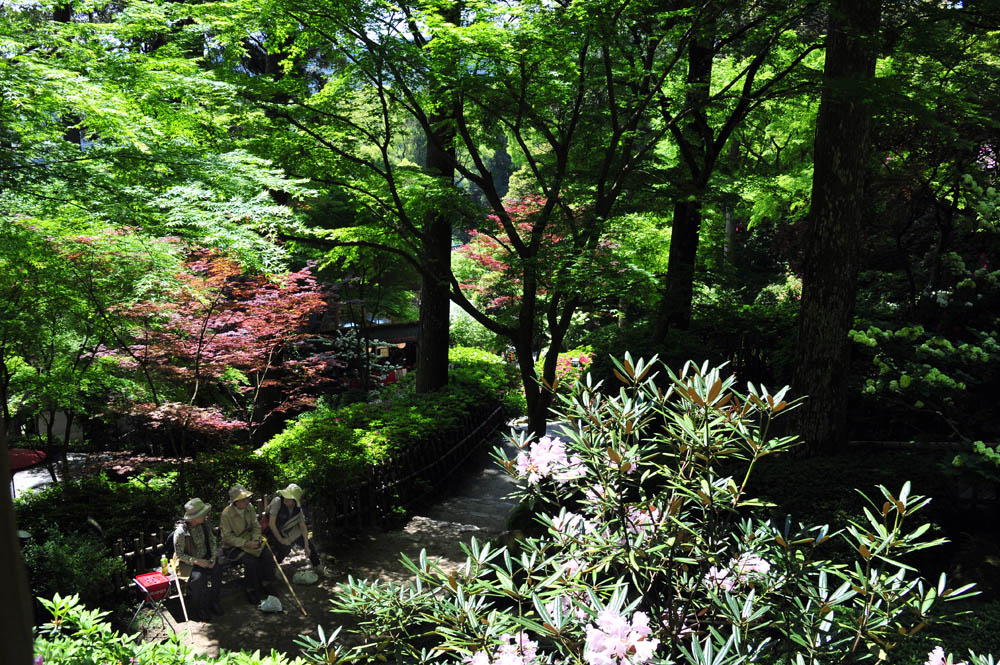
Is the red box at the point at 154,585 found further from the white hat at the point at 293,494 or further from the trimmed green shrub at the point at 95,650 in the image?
the trimmed green shrub at the point at 95,650

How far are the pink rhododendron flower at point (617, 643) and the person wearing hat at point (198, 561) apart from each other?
5.48 meters

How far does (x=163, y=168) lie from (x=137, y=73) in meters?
1.05

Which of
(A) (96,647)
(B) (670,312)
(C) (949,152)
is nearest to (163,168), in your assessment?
(A) (96,647)

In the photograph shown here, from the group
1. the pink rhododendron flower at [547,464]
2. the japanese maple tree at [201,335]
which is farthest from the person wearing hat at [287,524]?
the pink rhododendron flower at [547,464]

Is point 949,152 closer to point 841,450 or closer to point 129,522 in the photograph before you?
point 841,450

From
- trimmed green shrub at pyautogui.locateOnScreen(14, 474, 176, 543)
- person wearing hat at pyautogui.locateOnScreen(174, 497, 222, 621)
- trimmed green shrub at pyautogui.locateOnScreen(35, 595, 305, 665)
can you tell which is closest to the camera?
trimmed green shrub at pyautogui.locateOnScreen(35, 595, 305, 665)

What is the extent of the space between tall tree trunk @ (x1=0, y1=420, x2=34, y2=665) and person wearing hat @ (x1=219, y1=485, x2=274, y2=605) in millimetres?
5581

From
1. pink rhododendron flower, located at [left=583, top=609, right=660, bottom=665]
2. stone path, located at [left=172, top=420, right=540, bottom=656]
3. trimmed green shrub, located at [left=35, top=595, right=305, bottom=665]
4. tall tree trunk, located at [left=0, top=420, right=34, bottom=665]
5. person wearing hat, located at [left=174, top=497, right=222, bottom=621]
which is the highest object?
tall tree trunk, located at [left=0, top=420, right=34, bottom=665]

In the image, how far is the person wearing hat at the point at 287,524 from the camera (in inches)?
277

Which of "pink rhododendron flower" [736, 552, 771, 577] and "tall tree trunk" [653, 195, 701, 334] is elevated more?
"tall tree trunk" [653, 195, 701, 334]

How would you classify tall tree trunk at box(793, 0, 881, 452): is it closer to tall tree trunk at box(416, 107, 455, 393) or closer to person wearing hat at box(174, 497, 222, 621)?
tall tree trunk at box(416, 107, 455, 393)

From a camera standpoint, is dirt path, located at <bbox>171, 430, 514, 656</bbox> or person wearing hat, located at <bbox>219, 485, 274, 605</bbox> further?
person wearing hat, located at <bbox>219, 485, 274, 605</bbox>

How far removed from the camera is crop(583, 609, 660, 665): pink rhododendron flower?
6.52 ft

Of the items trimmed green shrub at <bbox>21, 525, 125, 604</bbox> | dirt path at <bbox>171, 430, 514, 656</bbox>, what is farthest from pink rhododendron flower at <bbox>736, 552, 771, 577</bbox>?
trimmed green shrub at <bbox>21, 525, 125, 604</bbox>
